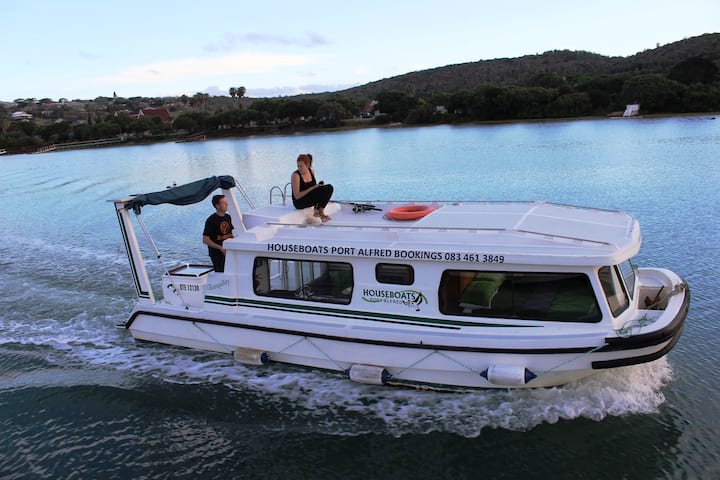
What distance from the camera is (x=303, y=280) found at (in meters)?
8.64

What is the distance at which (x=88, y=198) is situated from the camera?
30.2 metres

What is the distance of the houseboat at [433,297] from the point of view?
23.0 feet

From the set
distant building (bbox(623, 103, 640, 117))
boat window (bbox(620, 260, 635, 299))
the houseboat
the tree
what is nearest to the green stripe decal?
the houseboat

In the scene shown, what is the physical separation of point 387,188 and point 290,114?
72.1m

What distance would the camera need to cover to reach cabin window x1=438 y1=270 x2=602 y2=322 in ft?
23.1

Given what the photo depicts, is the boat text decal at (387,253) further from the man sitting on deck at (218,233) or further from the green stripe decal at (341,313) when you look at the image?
the man sitting on deck at (218,233)

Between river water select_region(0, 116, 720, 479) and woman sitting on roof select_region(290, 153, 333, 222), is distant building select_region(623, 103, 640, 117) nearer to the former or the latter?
river water select_region(0, 116, 720, 479)

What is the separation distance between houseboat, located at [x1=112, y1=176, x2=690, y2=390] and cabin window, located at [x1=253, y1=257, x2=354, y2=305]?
2cm

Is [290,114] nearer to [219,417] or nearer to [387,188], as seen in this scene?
[387,188]

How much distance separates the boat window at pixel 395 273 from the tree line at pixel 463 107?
73755 mm

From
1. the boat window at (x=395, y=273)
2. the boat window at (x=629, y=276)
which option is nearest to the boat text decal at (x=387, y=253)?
the boat window at (x=395, y=273)

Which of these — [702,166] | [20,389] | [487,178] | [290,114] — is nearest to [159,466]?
[20,389]

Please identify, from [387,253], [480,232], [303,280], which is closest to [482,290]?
[480,232]

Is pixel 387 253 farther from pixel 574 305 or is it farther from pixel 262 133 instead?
pixel 262 133
